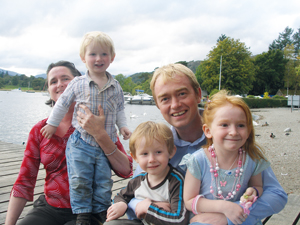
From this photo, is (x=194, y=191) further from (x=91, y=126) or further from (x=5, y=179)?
(x=5, y=179)

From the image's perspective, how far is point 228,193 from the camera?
1.61 metres

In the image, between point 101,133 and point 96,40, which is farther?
point 96,40

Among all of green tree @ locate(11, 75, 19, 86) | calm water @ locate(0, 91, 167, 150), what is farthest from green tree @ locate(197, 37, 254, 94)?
green tree @ locate(11, 75, 19, 86)

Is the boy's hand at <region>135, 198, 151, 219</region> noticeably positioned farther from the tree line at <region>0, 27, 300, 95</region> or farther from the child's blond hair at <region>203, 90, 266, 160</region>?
the tree line at <region>0, 27, 300, 95</region>

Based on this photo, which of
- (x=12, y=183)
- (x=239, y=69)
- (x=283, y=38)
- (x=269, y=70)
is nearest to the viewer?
(x=12, y=183)

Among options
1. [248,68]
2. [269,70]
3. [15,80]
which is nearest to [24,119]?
[248,68]

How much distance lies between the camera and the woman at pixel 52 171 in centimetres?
217

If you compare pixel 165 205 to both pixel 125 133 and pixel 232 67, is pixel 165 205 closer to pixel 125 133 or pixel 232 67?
pixel 125 133

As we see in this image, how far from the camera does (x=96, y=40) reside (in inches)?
92.3

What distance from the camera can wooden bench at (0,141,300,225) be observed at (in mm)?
2488

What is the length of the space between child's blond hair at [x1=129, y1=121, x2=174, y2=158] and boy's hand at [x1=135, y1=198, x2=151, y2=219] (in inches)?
15.0

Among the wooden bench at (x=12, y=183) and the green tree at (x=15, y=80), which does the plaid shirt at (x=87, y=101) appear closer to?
the wooden bench at (x=12, y=183)

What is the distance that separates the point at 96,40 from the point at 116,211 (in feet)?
4.96

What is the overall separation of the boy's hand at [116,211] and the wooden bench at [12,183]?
148cm
